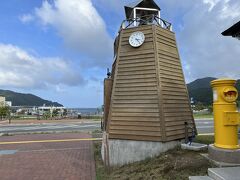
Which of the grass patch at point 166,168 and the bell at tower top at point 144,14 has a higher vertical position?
the bell at tower top at point 144,14

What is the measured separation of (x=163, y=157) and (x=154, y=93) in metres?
2.43

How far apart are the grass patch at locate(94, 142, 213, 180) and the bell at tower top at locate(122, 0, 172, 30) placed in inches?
213

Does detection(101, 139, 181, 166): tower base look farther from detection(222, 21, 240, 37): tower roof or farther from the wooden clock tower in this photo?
detection(222, 21, 240, 37): tower roof

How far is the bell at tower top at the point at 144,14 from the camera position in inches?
508

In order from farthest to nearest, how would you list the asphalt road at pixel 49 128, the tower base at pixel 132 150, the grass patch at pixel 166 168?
the asphalt road at pixel 49 128 < the tower base at pixel 132 150 < the grass patch at pixel 166 168

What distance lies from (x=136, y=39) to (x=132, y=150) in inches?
170

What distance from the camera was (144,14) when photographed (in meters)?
13.4

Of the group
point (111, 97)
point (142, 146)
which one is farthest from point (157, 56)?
point (142, 146)

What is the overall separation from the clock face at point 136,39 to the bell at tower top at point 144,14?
29.4 inches

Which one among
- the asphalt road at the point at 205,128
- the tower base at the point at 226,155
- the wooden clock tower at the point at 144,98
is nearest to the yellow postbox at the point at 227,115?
the tower base at the point at 226,155

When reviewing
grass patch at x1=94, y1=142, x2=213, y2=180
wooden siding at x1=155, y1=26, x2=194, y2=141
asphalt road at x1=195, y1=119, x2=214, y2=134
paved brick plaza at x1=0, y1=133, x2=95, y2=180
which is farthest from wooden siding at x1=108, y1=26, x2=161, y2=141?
asphalt road at x1=195, y1=119, x2=214, y2=134

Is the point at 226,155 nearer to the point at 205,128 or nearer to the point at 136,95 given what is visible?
the point at 136,95

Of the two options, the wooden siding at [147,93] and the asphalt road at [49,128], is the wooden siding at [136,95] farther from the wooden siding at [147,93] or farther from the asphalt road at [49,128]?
the asphalt road at [49,128]

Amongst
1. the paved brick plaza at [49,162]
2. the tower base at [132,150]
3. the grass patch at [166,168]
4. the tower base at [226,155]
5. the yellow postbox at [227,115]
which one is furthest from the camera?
the tower base at [132,150]
